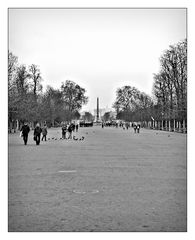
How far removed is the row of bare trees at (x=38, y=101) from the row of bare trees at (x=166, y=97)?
12.7 meters

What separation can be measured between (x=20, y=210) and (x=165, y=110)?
50778 mm

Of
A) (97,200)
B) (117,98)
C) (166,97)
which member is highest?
(117,98)

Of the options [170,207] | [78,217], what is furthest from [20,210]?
[170,207]

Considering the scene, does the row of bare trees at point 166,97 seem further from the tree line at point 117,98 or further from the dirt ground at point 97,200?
the dirt ground at point 97,200

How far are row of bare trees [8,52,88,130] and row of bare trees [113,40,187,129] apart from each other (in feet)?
41.6

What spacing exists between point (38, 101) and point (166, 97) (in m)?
25.2

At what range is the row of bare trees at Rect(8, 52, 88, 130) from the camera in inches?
1548

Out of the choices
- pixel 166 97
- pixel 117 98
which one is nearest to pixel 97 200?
pixel 166 97

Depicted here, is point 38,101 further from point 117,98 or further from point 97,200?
point 97,200

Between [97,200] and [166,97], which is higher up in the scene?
[166,97]

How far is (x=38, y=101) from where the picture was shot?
214ft

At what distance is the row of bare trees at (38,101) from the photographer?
129ft

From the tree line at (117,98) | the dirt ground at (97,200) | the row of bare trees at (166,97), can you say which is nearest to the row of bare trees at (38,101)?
the tree line at (117,98)

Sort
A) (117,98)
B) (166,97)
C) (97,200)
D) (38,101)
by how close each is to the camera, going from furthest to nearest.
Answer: (117,98)
(38,101)
(166,97)
(97,200)
